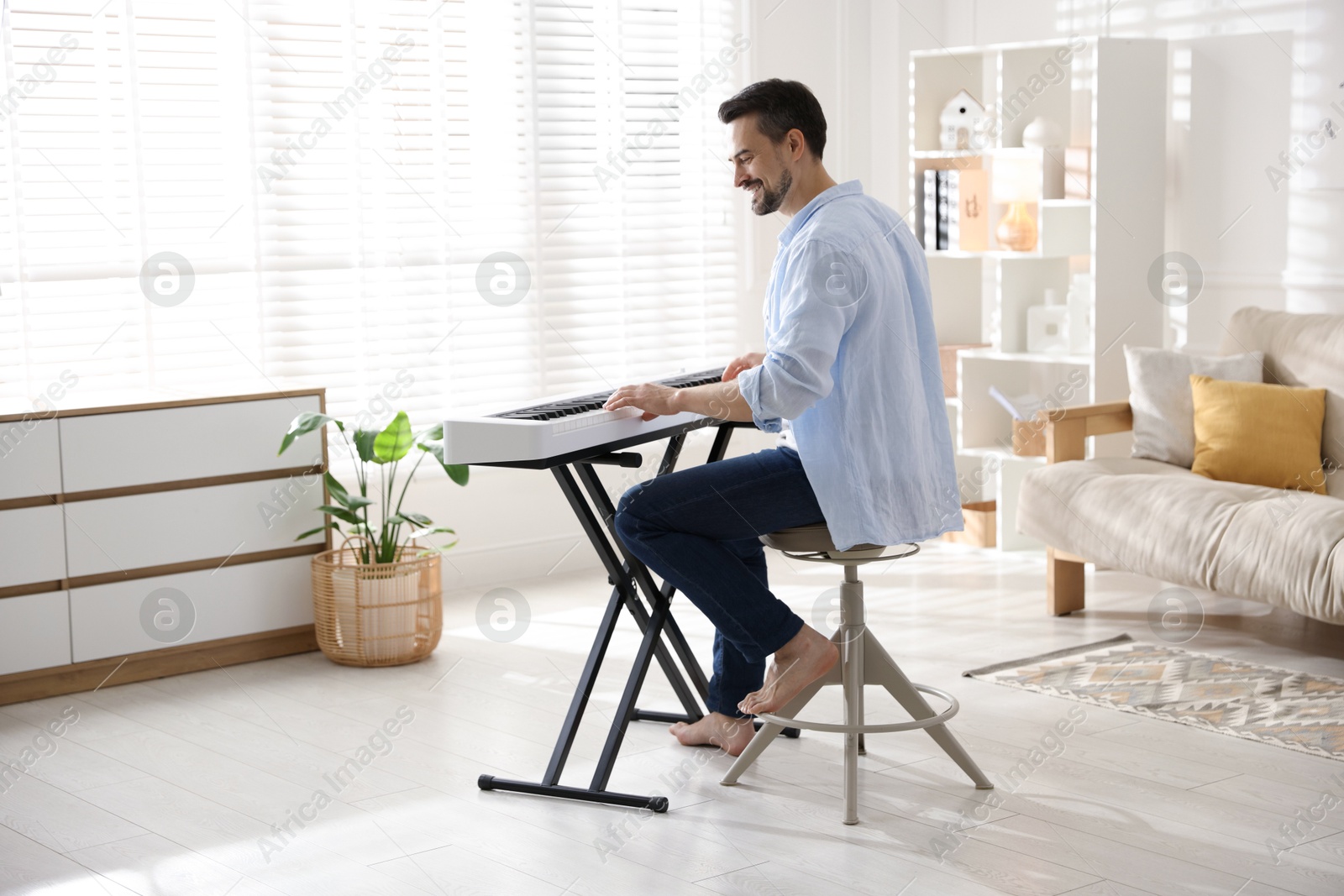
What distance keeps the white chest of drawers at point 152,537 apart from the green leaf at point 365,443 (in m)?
0.15

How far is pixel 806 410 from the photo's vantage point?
274cm

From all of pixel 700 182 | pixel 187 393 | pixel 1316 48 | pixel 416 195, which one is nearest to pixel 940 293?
pixel 700 182

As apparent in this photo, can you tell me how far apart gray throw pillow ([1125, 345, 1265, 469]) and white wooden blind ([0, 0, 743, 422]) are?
1770 millimetres

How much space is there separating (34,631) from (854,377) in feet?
7.58

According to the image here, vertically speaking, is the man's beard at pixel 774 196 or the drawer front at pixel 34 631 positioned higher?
the man's beard at pixel 774 196

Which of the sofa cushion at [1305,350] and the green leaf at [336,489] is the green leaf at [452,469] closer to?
the green leaf at [336,489]

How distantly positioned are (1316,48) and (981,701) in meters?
2.46

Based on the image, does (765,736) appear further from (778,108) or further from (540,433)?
(778,108)

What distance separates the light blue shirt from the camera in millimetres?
2615

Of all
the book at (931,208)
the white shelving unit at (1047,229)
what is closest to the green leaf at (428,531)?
the white shelving unit at (1047,229)

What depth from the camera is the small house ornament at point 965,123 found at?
5.34 meters

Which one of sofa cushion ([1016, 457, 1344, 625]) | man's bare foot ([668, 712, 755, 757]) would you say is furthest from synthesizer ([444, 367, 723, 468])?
sofa cushion ([1016, 457, 1344, 625])

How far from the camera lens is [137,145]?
14.1 ft

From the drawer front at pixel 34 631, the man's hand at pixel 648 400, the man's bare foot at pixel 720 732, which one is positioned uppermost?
the man's hand at pixel 648 400
